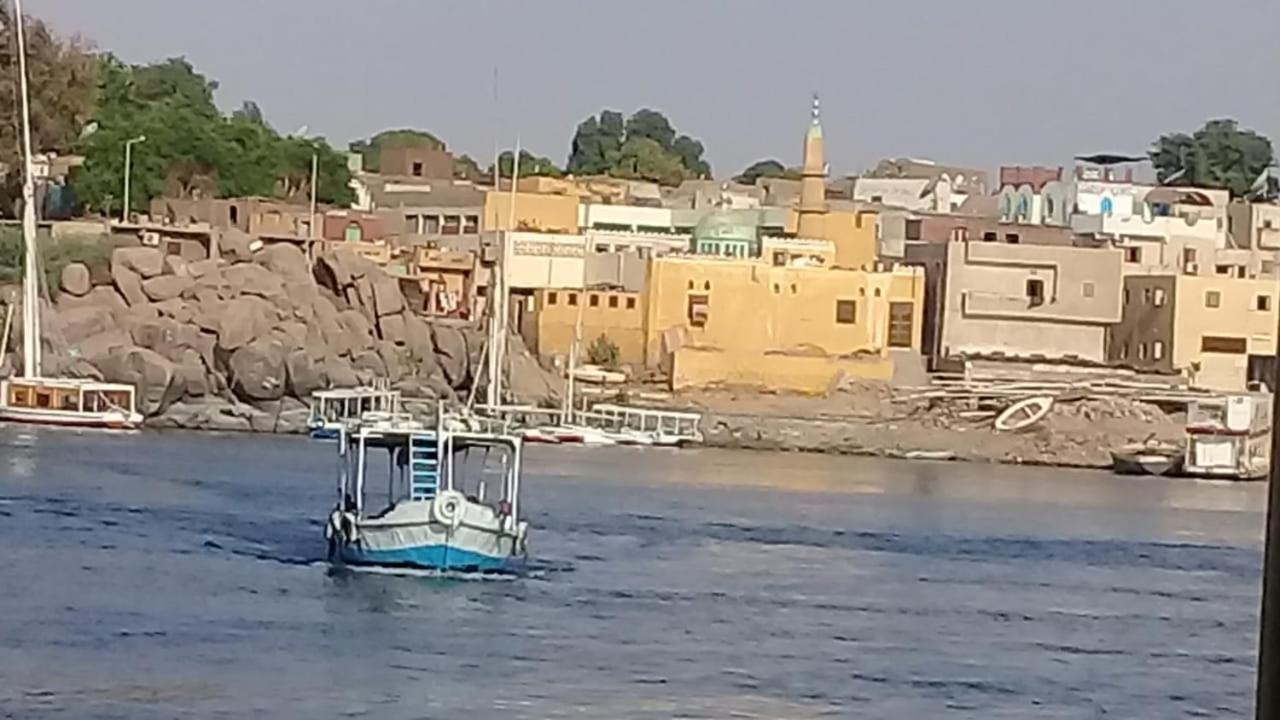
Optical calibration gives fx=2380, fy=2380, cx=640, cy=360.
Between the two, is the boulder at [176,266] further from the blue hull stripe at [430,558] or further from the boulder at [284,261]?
the blue hull stripe at [430,558]

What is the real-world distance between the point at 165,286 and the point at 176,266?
0.40 metres

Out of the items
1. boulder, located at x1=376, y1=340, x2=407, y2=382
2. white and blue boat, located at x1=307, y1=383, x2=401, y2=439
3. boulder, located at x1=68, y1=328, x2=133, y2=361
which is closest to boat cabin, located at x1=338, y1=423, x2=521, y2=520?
white and blue boat, located at x1=307, y1=383, x2=401, y2=439

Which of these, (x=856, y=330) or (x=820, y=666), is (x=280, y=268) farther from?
(x=820, y=666)

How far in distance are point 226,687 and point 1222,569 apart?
4.39 meters

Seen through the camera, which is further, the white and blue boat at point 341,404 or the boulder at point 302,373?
the boulder at point 302,373

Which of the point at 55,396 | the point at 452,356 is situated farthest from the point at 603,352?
the point at 55,396

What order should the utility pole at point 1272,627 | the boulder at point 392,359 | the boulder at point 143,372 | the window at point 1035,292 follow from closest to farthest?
the utility pole at point 1272,627 → the boulder at point 143,372 → the boulder at point 392,359 → the window at point 1035,292

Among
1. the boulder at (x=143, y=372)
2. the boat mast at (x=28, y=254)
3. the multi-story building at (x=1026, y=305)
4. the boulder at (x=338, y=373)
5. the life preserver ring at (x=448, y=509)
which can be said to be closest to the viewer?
the life preserver ring at (x=448, y=509)

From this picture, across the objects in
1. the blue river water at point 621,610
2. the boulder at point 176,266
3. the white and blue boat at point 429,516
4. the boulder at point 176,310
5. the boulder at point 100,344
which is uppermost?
the boulder at point 176,266

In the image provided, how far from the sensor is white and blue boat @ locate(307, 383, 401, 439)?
37.3ft

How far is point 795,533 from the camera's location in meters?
8.45

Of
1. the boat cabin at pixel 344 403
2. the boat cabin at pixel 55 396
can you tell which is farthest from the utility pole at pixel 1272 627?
the boat cabin at pixel 55 396

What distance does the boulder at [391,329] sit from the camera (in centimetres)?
1346

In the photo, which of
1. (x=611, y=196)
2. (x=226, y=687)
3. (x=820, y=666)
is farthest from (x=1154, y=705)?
(x=611, y=196)
